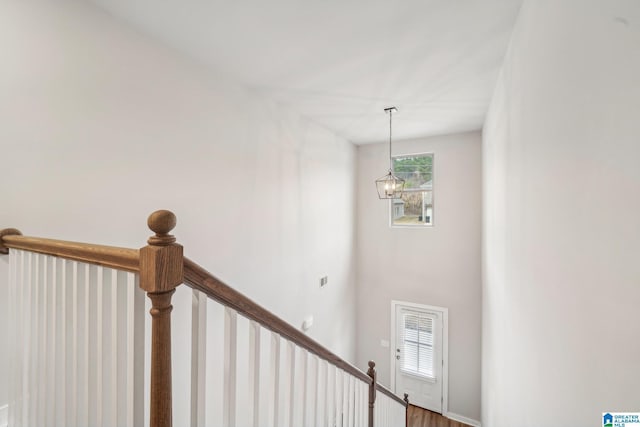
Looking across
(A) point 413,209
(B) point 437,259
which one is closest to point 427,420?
(B) point 437,259

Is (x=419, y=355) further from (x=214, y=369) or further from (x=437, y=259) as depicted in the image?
(x=214, y=369)

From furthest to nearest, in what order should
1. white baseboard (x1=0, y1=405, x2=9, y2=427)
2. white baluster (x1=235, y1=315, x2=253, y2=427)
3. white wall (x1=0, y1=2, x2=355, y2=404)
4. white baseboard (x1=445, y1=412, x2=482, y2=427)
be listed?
white baseboard (x1=445, y1=412, x2=482, y2=427), white baluster (x1=235, y1=315, x2=253, y2=427), white wall (x1=0, y1=2, x2=355, y2=404), white baseboard (x1=0, y1=405, x2=9, y2=427)

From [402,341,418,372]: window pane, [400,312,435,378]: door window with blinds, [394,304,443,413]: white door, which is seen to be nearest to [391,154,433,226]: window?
[394,304,443,413]: white door

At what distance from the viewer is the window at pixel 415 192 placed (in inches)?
202

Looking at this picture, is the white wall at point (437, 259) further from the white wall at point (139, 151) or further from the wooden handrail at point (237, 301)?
the wooden handrail at point (237, 301)

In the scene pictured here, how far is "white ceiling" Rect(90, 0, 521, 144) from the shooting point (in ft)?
5.93

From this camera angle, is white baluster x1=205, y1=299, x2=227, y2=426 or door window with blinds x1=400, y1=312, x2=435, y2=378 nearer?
white baluster x1=205, y1=299, x2=227, y2=426

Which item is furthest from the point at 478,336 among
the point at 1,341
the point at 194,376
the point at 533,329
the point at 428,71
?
the point at 1,341

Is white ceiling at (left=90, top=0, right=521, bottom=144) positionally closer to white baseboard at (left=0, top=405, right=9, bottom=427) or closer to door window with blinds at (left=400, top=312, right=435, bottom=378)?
white baseboard at (left=0, top=405, right=9, bottom=427)

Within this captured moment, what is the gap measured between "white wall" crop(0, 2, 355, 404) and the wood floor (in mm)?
2896

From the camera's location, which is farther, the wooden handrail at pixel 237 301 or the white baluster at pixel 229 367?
the white baluster at pixel 229 367

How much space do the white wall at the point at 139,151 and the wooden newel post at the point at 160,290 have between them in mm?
1395

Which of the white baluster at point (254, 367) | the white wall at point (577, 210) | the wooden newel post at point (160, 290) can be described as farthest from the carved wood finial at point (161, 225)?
the white wall at point (577, 210)

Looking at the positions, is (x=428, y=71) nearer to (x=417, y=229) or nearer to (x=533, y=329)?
(x=533, y=329)
